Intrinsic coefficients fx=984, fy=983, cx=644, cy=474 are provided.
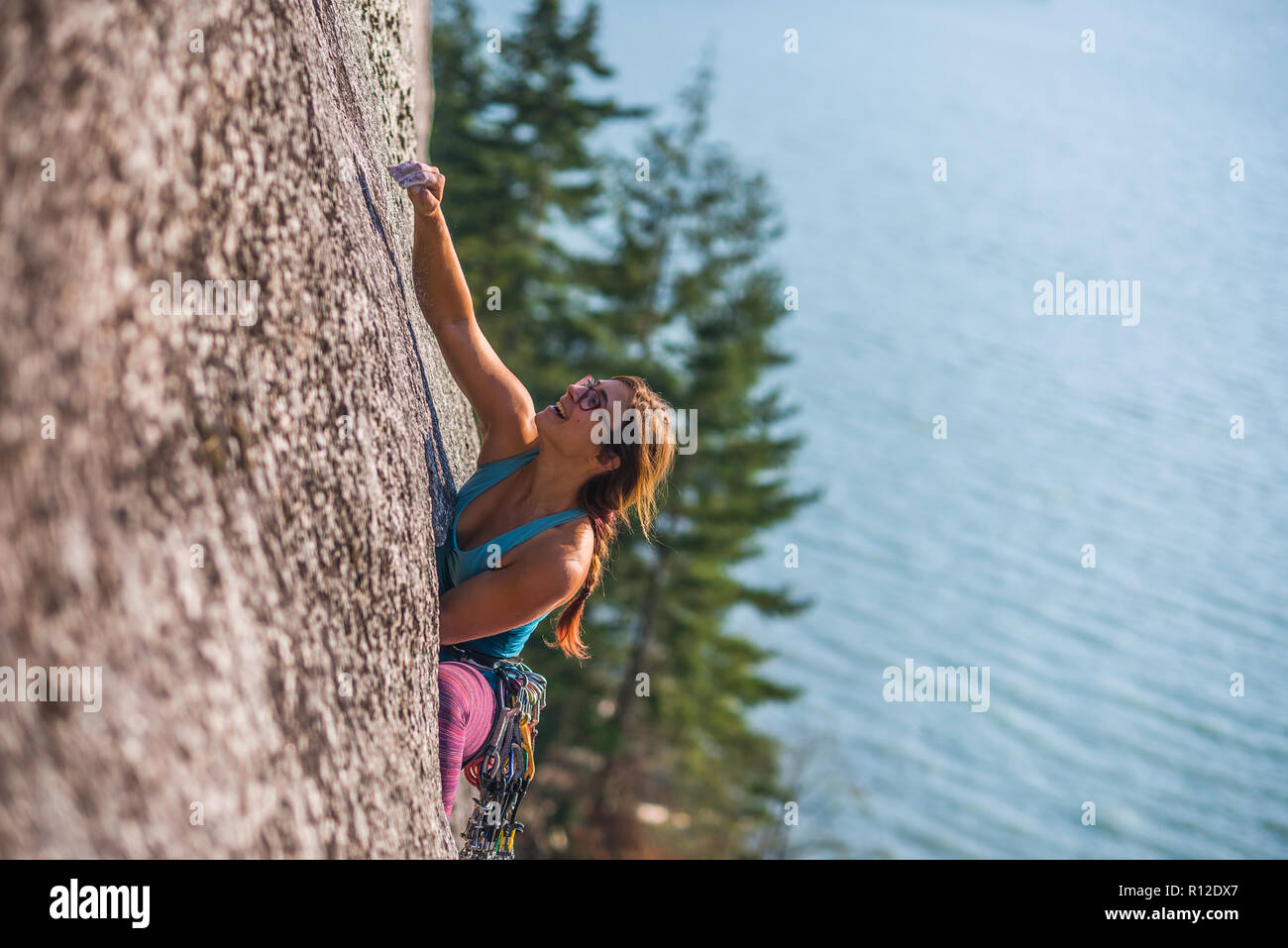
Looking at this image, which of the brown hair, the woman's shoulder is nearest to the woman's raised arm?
the woman's shoulder

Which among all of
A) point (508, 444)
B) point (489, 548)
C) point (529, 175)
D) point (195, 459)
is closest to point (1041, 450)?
point (529, 175)

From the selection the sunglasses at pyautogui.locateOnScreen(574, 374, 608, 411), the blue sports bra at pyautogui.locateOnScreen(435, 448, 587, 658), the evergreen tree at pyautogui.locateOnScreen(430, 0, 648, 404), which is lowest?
the blue sports bra at pyautogui.locateOnScreen(435, 448, 587, 658)

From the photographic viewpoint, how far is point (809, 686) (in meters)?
43.1

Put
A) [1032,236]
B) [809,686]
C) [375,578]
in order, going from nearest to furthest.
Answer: [375,578]
[809,686]
[1032,236]

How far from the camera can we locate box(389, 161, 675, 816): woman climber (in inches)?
141

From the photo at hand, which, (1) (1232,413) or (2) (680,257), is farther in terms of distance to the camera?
(1) (1232,413)

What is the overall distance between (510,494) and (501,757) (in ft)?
3.49

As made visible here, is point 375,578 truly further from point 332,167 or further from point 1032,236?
point 1032,236

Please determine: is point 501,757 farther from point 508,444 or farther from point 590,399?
point 590,399

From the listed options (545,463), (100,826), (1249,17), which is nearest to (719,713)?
(545,463)

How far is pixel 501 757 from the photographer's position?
3984 mm

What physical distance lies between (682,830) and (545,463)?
1122 inches

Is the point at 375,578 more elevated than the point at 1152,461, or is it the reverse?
the point at 1152,461

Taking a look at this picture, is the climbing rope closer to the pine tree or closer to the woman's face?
the woman's face
